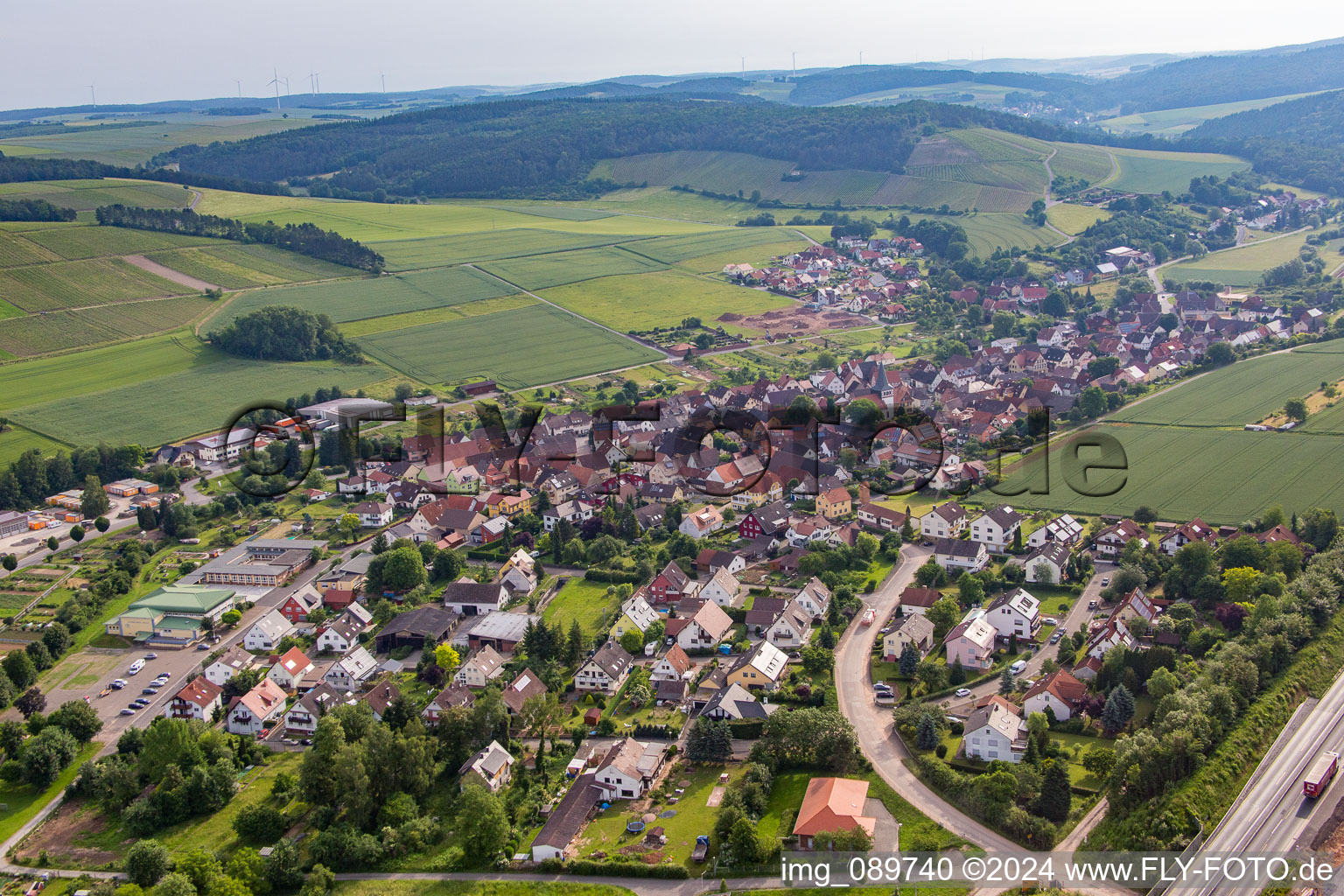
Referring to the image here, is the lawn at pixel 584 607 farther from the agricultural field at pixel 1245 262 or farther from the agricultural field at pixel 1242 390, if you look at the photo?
the agricultural field at pixel 1245 262

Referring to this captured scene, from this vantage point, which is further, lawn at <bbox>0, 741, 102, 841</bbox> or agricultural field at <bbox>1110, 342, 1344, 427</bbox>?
agricultural field at <bbox>1110, 342, 1344, 427</bbox>

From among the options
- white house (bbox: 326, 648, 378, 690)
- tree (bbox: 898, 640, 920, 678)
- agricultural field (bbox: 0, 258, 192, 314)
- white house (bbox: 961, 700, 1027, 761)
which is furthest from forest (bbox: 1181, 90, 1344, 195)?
white house (bbox: 326, 648, 378, 690)

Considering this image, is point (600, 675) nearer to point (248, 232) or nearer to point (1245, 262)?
point (248, 232)

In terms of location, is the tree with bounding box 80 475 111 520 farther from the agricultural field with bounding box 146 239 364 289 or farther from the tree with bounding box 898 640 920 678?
the agricultural field with bounding box 146 239 364 289

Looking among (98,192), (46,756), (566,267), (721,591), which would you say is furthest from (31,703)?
(98,192)

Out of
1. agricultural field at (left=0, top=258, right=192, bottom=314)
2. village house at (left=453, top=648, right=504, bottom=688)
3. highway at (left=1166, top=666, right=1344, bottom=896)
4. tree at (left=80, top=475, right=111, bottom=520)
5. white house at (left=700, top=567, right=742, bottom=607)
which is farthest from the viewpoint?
agricultural field at (left=0, top=258, right=192, bottom=314)

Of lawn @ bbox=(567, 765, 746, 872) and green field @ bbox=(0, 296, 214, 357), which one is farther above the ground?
green field @ bbox=(0, 296, 214, 357)

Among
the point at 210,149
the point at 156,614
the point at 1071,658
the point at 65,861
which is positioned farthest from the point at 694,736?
the point at 210,149

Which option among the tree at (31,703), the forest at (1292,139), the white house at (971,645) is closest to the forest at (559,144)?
the forest at (1292,139)
